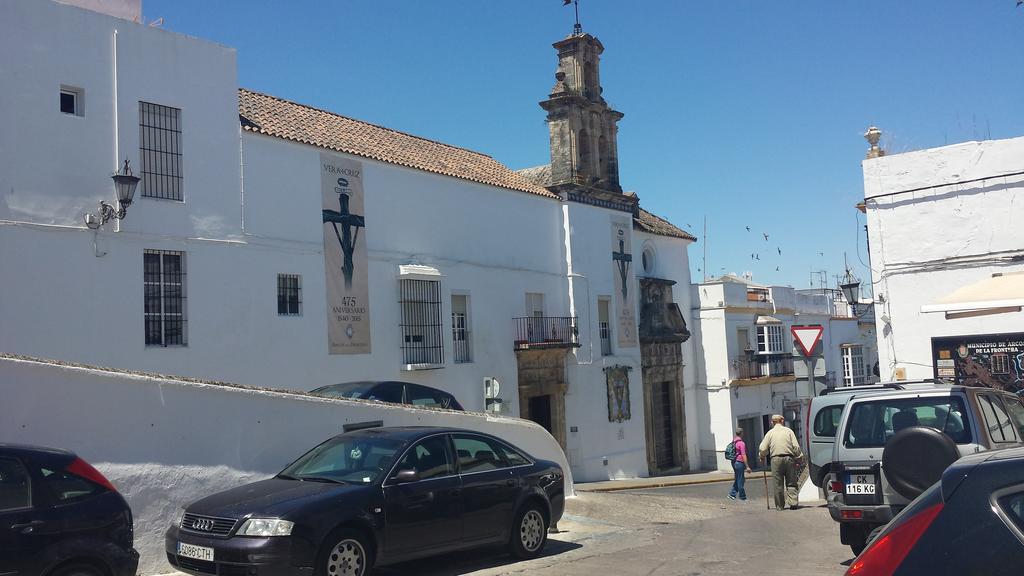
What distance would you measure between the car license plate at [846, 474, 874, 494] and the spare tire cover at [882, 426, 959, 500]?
1765mm

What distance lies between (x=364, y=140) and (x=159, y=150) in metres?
6.36

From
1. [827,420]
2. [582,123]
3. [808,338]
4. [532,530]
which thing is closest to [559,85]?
[582,123]

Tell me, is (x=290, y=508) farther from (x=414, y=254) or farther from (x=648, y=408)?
(x=648, y=408)

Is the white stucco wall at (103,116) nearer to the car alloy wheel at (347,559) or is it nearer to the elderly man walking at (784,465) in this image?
the car alloy wheel at (347,559)

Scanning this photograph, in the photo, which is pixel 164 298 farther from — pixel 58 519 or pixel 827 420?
pixel 827 420

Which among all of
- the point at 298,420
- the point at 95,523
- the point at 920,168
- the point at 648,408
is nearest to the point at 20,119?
the point at 298,420

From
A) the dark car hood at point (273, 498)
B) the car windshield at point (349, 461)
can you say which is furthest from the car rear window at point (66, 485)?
the car windshield at point (349, 461)

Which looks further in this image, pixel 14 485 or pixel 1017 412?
pixel 1017 412

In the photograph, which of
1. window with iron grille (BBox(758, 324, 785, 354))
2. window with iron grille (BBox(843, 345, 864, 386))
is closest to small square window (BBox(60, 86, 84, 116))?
window with iron grille (BBox(758, 324, 785, 354))

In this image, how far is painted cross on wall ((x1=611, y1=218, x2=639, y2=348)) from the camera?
94.3 ft

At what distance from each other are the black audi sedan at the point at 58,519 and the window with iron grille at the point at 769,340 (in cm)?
3099

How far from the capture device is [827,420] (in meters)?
12.8

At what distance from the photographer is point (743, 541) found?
10625 mm

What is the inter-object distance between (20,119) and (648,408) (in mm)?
21822
